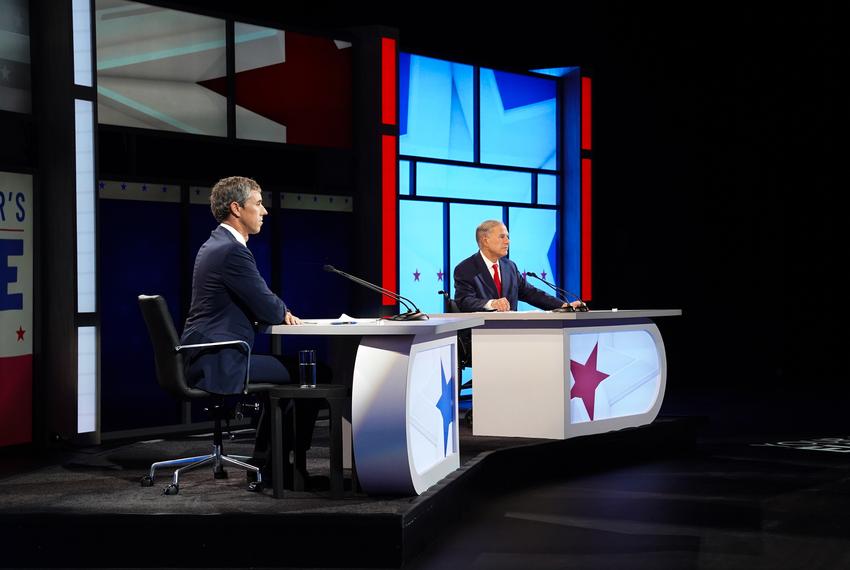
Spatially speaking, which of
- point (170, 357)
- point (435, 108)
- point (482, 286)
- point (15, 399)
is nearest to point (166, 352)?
point (170, 357)

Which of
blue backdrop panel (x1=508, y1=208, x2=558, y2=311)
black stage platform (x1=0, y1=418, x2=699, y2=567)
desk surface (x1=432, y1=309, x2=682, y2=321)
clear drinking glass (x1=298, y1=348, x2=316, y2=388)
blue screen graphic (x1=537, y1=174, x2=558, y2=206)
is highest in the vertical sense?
blue screen graphic (x1=537, y1=174, x2=558, y2=206)

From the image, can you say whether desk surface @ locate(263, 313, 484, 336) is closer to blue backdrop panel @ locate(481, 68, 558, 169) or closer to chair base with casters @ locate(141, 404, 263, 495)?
chair base with casters @ locate(141, 404, 263, 495)

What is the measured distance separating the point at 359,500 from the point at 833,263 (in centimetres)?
829

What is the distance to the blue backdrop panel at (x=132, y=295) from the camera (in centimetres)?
688

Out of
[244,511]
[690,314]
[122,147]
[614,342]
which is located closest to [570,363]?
[614,342]

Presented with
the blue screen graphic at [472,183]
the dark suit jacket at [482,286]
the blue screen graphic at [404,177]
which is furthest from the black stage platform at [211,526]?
the blue screen graphic at [472,183]

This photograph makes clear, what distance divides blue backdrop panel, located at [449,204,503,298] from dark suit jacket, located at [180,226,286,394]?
4824mm

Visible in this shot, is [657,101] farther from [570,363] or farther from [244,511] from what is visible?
[244,511]

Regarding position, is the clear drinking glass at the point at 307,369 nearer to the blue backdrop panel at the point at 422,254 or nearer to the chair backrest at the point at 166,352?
the chair backrest at the point at 166,352

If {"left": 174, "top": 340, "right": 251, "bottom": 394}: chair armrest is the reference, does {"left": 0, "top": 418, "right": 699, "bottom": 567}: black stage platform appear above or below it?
below

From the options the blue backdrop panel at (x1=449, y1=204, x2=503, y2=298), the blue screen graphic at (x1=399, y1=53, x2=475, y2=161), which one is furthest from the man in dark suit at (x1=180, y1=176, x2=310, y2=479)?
the blue backdrop panel at (x1=449, y1=204, x2=503, y2=298)

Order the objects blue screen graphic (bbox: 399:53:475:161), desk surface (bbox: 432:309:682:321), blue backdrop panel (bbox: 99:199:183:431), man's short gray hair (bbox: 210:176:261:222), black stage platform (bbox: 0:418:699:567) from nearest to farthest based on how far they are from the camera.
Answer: black stage platform (bbox: 0:418:699:567) < man's short gray hair (bbox: 210:176:261:222) < desk surface (bbox: 432:309:682:321) < blue backdrop panel (bbox: 99:199:183:431) < blue screen graphic (bbox: 399:53:475:161)

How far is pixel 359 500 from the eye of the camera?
4.13 metres

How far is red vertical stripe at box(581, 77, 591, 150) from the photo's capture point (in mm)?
10117
